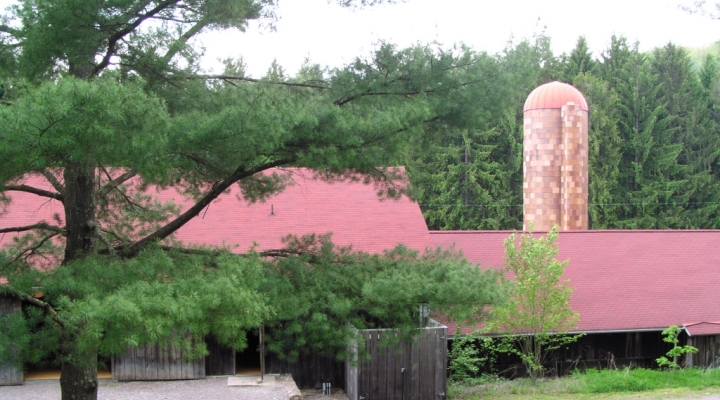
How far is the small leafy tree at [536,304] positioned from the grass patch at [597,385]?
0.68m

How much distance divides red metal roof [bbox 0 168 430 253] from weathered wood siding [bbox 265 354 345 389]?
2523mm

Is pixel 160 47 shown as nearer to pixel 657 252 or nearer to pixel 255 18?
pixel 255 18

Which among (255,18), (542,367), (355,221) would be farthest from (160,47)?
(542,367)

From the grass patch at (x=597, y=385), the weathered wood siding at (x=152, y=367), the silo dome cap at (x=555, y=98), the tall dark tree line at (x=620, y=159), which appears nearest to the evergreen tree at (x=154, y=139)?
the weathered wood siding at (x=152, y=367)

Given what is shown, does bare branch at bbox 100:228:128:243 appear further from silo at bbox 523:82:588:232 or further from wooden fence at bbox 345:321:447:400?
silo at bbox 523:82:588:232

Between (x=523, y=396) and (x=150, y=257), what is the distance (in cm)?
921

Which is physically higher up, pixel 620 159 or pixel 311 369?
pixel 620 159

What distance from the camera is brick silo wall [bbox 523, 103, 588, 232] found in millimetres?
22641

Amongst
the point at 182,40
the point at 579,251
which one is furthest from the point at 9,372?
the point at 579,251

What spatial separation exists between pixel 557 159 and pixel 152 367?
14.3 metres

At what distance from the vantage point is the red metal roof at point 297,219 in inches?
640

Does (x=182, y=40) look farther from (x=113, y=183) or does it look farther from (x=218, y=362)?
(x=218, y=362)

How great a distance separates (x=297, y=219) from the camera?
1741 centimetres

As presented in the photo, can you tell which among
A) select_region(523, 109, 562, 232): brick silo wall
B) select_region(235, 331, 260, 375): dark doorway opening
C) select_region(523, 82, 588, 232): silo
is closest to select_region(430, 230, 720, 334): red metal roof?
select_region(523, 82, 588, 232): silo
